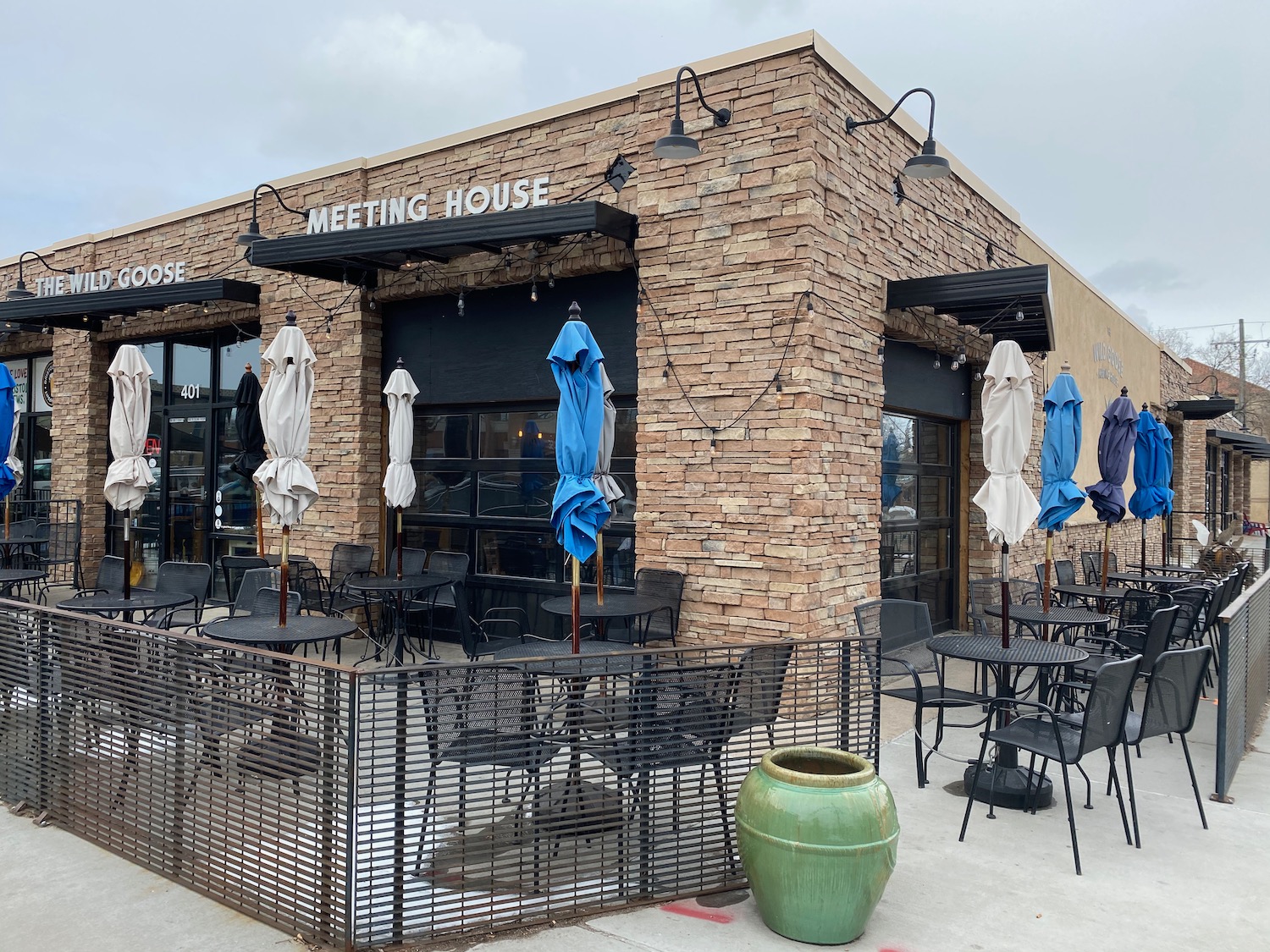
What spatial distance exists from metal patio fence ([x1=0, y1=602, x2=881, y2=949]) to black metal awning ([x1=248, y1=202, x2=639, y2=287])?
14.0 ft

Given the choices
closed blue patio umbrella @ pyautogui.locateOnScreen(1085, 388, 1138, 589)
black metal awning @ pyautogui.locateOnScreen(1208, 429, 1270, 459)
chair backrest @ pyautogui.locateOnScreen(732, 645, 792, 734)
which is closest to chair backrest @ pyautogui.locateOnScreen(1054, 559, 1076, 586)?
closed blue patio umbrella @ pyautogui.locateOnScreen(1085, 388, 1138, 589)

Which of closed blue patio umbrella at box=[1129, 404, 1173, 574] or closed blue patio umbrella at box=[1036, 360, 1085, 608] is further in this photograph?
closed blue patio umbrella at box=[1129, 404, 1173, 574]

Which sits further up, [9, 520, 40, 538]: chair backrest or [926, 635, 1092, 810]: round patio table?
[9, 520, 40, 538]: chair backrest

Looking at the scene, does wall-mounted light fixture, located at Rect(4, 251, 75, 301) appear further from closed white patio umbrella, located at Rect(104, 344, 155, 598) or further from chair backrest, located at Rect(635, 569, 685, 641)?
chair backrest, located at Rect(635, 569, 685, 641)

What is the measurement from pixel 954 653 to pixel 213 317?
9.42 metres

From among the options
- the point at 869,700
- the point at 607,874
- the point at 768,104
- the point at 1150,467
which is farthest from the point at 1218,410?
the point at 607,874

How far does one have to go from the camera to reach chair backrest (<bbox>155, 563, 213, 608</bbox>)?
759 centimetres

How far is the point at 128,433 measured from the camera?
724 centimetres

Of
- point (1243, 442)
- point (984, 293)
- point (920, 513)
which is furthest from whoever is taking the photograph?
point (1243, 442)

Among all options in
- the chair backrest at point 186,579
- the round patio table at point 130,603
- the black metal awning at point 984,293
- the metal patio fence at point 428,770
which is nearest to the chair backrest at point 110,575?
the chair backrest at point 186,579

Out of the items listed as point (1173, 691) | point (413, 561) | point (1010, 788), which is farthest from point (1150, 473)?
point (413, 561)

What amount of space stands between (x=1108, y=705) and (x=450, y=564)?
5.91 meters

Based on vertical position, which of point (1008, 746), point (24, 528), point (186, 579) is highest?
point (24, 528)

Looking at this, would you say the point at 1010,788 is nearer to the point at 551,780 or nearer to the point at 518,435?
the point at 551,780
